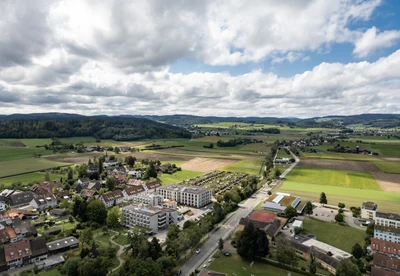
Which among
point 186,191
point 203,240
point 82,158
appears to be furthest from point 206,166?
point 203,240

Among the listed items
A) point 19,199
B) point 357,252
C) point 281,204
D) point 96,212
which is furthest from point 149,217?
point 19,199

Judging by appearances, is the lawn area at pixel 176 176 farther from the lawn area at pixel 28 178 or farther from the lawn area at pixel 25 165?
the lawn area at pixel 25 165

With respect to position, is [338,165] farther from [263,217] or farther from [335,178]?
[263,217]

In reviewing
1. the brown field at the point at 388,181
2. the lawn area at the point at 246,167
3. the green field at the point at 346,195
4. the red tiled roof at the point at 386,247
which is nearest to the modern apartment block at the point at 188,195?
the green field at the point at 346,195

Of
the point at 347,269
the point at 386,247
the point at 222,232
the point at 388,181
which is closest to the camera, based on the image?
the point at 347,269

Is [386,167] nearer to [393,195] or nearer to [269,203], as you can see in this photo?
[393,195]

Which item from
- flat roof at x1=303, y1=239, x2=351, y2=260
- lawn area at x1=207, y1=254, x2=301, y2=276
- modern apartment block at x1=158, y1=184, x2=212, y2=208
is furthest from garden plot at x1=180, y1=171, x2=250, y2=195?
lawn area at x1=207, y1=254, x2=301, y2=276

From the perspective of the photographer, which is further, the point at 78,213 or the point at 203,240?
the point at 78,213
